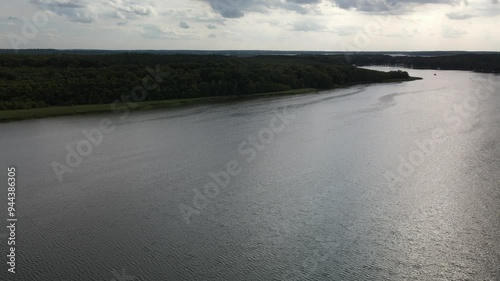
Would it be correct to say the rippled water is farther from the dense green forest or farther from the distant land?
the dense green forest

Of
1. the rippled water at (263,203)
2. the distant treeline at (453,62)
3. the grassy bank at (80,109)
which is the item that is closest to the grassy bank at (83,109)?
the grassy bank at (80,109)

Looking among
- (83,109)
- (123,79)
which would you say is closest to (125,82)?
(123,79)

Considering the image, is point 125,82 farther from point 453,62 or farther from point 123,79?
point 453,62

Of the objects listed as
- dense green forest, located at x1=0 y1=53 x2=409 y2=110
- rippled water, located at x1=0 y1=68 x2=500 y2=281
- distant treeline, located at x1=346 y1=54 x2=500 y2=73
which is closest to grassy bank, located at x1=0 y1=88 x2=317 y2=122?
dense green forest, located at x1=0 y1=53 x2=409 y2=110

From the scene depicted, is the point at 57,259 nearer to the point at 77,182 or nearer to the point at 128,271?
the point at 128,271

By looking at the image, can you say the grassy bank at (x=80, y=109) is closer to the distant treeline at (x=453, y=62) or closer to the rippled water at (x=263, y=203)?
the rippled water at (x=263, y=203)

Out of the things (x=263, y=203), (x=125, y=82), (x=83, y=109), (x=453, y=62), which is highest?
(x=453, y=62)

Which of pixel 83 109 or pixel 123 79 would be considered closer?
pixel 83 109
